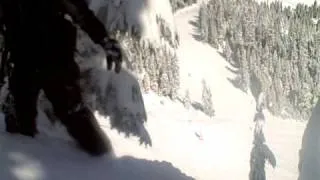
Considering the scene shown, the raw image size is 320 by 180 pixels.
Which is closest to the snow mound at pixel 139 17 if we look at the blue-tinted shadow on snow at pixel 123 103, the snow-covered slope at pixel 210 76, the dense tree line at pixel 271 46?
the blue-tinted shadow on snow at pixel 123 103

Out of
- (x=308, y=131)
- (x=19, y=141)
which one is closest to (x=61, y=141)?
(x=19, y=141)

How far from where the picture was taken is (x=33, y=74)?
392 cm

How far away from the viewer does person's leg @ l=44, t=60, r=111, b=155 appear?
3932 millimetres

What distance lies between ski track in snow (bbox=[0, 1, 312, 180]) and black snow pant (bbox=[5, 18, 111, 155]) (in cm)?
10

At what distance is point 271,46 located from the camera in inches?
2515

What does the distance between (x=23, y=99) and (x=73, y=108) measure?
30 cm

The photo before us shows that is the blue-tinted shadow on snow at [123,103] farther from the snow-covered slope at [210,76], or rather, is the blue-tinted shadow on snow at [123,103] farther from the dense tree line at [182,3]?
the dense tree line at [182,3]

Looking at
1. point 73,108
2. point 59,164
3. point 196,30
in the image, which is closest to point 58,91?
point 73,108

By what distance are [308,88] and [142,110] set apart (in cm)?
5571

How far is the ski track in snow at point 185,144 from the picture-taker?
11.8ft

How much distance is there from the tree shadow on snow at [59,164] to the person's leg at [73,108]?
0.08m

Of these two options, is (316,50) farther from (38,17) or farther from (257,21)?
(38,17)

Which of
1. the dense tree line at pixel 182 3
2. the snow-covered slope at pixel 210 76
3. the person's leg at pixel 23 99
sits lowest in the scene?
the person's leg at pixel 23 99

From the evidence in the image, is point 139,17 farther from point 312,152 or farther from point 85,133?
point 85,133
